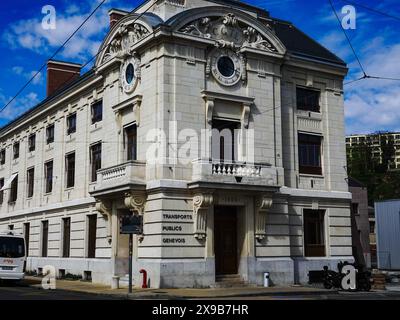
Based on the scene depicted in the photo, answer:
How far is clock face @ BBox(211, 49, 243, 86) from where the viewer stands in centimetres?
2861

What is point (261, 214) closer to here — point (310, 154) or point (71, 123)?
point (310, 154)

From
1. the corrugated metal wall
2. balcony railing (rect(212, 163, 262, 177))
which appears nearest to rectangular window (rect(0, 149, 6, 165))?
balcony railing (rect(212, 163, 262, 177))

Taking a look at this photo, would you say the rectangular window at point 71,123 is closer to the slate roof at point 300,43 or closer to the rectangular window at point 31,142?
the rectangular window at point 31,142

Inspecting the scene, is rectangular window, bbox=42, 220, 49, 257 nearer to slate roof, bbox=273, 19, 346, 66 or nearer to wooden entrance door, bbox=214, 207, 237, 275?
wooden entrance door, bbox=214, 207, 237, 275

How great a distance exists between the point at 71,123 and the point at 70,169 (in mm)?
2986

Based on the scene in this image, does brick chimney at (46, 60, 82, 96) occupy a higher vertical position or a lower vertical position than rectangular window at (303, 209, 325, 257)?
higher

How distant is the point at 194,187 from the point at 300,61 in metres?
10.6

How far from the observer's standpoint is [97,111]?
34.4 m

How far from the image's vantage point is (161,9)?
28.5 meters

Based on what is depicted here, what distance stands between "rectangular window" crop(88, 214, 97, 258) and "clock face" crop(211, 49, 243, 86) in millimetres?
10969

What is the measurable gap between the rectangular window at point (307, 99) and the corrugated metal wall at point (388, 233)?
12.8 meters

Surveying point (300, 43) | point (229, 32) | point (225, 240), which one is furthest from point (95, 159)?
point (300, 43)

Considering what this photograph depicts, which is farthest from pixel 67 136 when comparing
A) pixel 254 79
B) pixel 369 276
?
pixel 369 276

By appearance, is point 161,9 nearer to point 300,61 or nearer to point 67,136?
point 300,61
